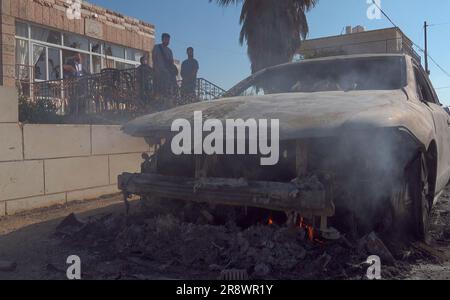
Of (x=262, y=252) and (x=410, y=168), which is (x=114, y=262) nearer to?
(x=262, y=252)

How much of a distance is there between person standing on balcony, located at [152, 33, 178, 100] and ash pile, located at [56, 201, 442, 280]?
4.80 meters

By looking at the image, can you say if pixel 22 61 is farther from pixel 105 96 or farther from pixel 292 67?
pixel 292 67

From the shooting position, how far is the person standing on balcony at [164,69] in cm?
811

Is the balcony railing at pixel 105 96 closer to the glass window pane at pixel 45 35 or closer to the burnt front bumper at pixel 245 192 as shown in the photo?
the burnt front bumper at pixel 245 192

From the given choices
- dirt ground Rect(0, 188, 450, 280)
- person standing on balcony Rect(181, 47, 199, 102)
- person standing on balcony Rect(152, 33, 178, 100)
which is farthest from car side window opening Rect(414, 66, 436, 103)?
person standing on balcony Rect(181, 47, 199, 102)

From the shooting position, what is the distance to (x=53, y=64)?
12.7 meters

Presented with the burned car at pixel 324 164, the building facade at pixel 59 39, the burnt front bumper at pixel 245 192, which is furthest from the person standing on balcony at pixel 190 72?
the burnt front bumper at pixel 245 192

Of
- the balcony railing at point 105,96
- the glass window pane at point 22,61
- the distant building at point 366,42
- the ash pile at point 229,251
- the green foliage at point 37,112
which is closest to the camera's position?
the ash pile at point 229,251

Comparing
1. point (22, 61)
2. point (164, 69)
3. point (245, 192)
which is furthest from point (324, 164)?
point (22, 61)

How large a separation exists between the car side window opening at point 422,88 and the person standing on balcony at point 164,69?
4.73 meters

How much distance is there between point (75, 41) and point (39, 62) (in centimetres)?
183

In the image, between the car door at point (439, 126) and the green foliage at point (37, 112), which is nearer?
the car door at point (439, 126)

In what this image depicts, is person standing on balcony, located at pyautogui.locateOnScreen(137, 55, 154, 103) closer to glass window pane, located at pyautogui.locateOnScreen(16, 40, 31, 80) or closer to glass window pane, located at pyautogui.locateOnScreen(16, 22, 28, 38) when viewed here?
glass window pane, located at pyautogui.locateOnScreen(16, 40, 31, 80)
